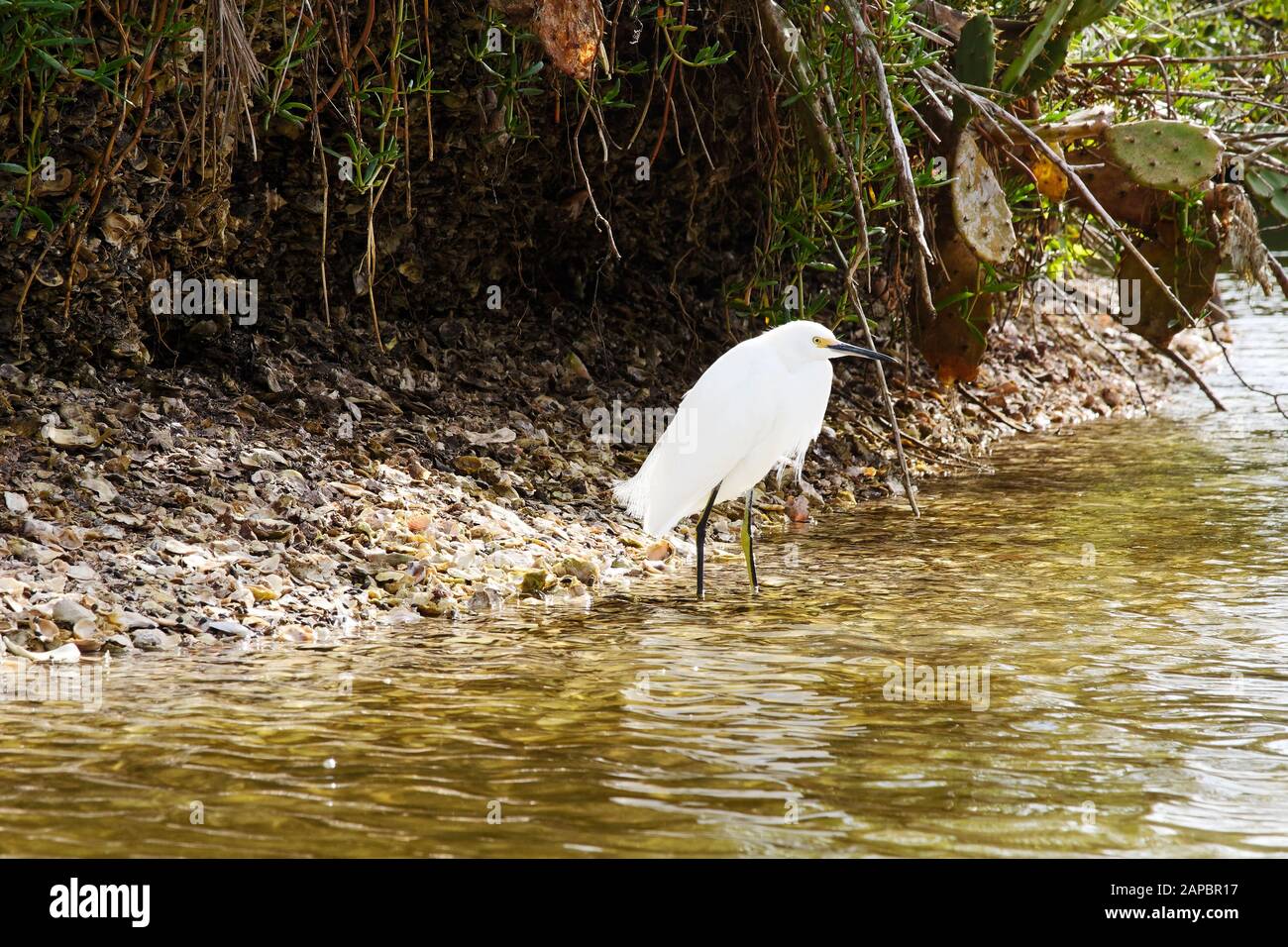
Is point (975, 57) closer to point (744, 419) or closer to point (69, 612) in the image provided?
point (744, 419)

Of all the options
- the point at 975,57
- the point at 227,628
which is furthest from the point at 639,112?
the point at 227,628

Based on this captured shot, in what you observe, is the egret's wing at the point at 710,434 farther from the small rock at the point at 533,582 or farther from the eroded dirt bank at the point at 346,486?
the small rock at the point at 533,582

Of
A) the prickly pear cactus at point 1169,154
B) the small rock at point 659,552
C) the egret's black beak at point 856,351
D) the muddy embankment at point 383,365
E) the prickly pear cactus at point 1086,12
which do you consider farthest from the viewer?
the prickly pear cactus at point 1169,154

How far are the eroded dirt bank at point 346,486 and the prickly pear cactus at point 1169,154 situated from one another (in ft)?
5.80

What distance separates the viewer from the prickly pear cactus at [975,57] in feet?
20.8

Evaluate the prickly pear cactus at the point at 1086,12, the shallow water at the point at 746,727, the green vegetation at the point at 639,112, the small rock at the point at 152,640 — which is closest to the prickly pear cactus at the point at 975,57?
the green vegetation at the point at 639,112

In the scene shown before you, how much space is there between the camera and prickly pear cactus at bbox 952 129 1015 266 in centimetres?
624

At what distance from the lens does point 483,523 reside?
5238 mm

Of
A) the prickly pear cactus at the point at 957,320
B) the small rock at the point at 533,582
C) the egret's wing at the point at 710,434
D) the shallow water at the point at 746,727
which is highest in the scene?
the prickly pear cactus at the point at 957,320

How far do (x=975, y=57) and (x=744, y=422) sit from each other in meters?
2.52

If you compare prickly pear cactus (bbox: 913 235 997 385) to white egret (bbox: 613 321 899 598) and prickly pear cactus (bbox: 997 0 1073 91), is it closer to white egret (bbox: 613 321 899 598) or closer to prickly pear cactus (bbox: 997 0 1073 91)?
prickly pear cactus (bbox: 997 0 1073 91)

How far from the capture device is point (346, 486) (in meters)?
5.18

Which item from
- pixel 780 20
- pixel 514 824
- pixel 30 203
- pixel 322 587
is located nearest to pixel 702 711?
pixel 514 824

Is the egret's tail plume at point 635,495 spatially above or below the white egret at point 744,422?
below
